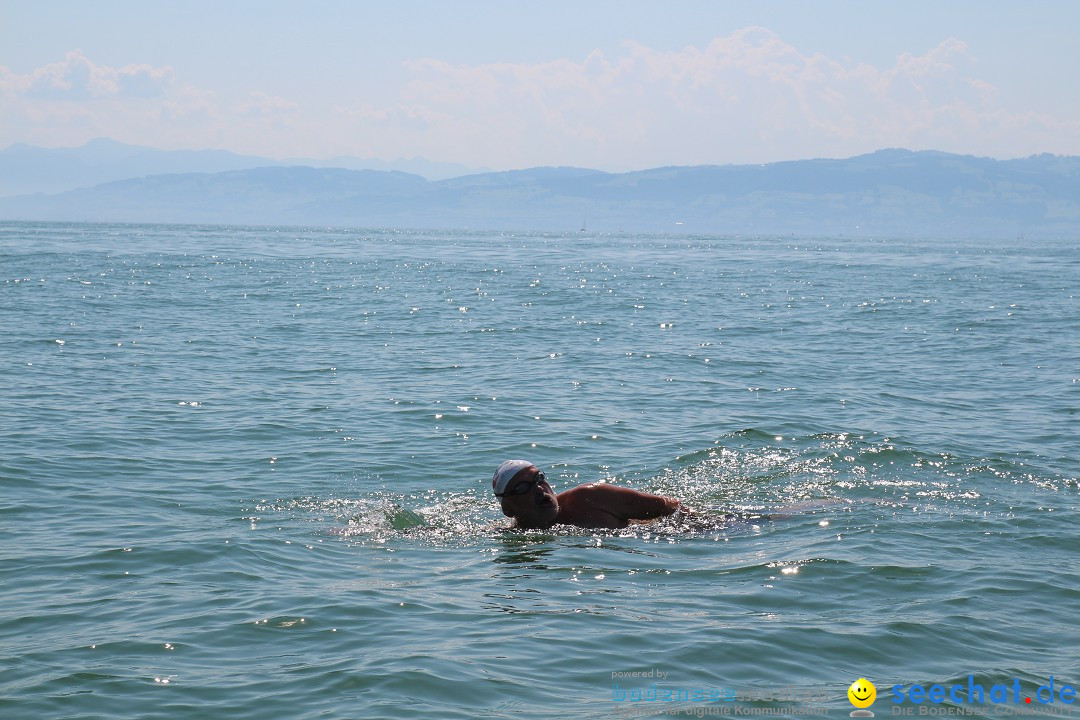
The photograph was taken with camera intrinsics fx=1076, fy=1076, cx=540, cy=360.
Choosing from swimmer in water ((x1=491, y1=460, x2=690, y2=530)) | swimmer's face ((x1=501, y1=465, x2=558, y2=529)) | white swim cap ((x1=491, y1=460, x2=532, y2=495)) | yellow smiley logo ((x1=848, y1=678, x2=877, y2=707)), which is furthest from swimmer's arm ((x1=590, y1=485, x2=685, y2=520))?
yellow smiley logo ((x1=848, y1=678, x2=877, y2=707))

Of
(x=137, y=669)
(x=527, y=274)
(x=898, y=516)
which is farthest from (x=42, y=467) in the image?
(x=527, y=274)

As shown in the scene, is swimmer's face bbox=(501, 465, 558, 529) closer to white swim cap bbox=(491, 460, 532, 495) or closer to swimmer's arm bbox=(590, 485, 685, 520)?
white swim cap bbox=(491, 460, 532, 495)

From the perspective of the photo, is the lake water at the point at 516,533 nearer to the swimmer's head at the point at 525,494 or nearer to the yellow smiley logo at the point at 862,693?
the yellow smiley logo at the point at 862,693

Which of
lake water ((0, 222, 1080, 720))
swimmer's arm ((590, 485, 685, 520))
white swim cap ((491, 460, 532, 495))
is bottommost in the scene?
lake water ((0, 222, 1080, 720))

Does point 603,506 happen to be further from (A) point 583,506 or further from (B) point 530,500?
(B) point 530,500

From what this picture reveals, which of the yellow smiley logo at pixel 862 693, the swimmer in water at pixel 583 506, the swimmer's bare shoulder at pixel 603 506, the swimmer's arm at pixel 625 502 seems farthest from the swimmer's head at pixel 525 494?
the yellow smiley logo at pixel 862 693

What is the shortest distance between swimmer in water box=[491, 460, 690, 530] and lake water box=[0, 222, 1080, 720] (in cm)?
17

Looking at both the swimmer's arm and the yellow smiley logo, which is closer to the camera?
the yellow smiley logo

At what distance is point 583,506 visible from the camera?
11070 mm

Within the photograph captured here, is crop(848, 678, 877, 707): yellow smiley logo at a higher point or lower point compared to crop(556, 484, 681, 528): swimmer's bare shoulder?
lower

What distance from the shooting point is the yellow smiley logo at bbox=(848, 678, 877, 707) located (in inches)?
267

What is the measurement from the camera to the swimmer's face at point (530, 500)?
10.7 meters

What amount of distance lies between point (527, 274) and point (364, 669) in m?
58.5

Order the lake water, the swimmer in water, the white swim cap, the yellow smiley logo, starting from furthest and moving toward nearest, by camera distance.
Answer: the swimmer in water < the white swim cap < the lake water < the yellow smiley logo
